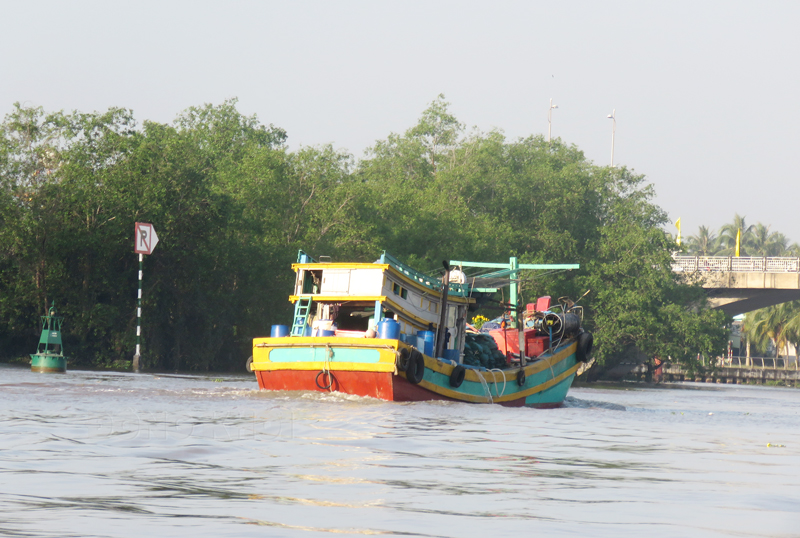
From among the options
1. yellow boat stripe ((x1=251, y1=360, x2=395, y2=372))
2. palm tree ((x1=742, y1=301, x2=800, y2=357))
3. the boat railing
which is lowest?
yellow boat stripe ((x1=251, y1=360, x2=395, y2=372))

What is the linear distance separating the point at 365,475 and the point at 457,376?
1304cm

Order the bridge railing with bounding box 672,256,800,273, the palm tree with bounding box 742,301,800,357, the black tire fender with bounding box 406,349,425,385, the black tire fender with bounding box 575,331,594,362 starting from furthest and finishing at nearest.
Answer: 1. the palm tree with bounding box 742,301,800,357
2. the bridge railing with bounding box 672,256,800,273
3. the black tire fender with bounding box 575,331,594,362
4. the black tire fender with bounding box 406,349,425,385

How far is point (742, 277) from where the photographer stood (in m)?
64.8

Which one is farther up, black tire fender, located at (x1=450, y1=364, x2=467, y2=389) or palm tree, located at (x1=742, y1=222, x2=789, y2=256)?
palm tree, located at (x1=742, y1=222, x2=789, y2=256)

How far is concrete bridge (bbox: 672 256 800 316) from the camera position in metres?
63.2

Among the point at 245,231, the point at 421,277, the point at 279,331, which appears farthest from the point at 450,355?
the point at 245,231

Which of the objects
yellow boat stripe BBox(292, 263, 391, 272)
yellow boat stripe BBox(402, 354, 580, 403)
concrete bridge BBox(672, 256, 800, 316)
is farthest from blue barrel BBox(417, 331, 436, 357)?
concrete bridge BBox(672, 256, 800, 316)

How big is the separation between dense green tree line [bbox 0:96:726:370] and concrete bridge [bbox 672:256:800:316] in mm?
2006

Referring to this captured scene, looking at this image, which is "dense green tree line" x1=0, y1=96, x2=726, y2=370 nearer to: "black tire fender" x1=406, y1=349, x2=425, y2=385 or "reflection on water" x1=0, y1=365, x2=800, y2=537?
"black tire fender" x1=406, y1=349, x2=425, y2=385

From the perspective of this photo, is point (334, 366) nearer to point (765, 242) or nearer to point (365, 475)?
point (365, 475)

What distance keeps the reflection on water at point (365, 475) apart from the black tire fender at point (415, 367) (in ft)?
9.16

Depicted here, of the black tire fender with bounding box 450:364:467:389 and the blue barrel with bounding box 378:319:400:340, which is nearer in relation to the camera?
the blue barrel with bounding box 378:319:400:340

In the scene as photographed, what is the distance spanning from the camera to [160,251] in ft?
147

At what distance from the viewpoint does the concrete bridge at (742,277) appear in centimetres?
6325
